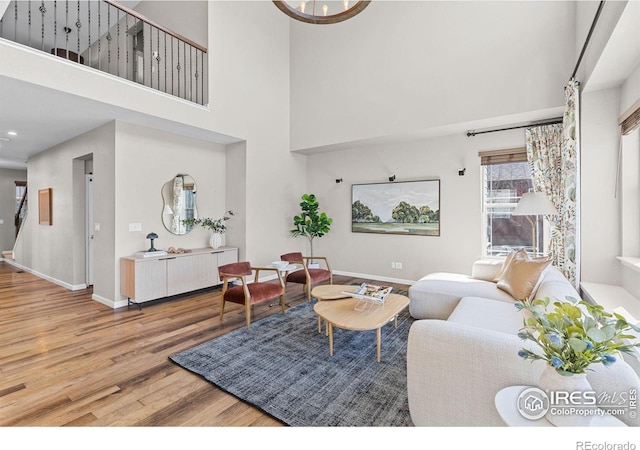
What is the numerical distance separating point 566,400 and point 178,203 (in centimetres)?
525

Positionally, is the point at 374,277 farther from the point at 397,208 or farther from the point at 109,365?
the point at 109,365

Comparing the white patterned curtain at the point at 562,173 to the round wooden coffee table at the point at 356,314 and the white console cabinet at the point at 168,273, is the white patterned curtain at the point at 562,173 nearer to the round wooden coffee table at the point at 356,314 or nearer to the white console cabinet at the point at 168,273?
the round wooden coffee table at the point at 356,314

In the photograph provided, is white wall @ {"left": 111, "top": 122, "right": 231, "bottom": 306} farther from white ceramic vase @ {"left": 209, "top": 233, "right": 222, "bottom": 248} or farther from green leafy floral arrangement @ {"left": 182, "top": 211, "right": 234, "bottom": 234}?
white ceramic vase @ {"left": 209, "top": 233, "right": 222, "bottom": 248}

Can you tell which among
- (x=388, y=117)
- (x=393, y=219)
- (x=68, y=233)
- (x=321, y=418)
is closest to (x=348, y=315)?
(x=321, y=418)

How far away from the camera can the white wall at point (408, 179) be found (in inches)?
193

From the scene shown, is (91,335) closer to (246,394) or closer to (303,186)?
(246,394)

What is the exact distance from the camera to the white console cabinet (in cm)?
413

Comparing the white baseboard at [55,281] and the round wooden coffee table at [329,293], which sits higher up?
the round wooden coffee table at [329,293]

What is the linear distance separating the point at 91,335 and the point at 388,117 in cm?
515

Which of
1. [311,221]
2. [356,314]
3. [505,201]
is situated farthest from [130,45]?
[505,201]

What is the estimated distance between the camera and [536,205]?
3.37m

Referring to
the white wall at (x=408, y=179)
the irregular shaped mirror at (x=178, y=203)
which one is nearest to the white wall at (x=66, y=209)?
the irregular shaped mirror at (x=178, y=203)

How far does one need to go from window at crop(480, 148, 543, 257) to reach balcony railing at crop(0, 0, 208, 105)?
4798mm

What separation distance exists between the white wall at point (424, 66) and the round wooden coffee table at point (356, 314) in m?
3.10
